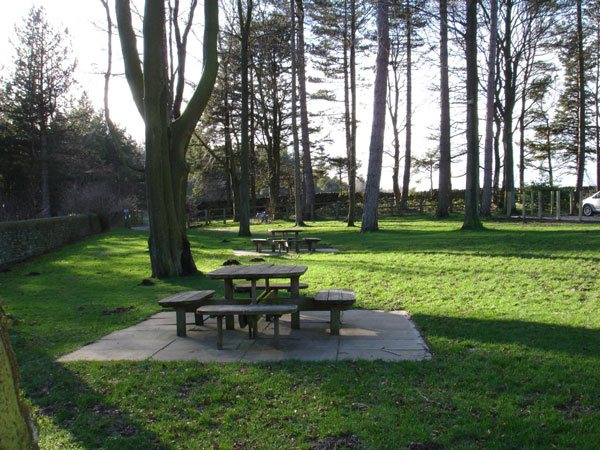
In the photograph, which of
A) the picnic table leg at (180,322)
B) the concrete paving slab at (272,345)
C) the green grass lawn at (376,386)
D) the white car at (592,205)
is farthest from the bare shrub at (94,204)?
the white car at (592,205)

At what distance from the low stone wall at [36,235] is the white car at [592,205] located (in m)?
25.5

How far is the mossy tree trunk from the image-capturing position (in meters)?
10.2

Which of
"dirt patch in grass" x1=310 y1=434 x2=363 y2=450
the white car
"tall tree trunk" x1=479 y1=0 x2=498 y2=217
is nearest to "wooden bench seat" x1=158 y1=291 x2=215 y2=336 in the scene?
"dirt patch in grass" x1=310 y1=434 x2=363 y2=450

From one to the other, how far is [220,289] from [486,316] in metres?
5.17

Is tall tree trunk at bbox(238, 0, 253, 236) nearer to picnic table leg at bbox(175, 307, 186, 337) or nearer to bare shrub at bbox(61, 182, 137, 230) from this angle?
bare shrub at bbox(61, 182, 137, 230)

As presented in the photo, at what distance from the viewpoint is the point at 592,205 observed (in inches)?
895

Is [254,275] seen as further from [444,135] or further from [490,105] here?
[444,135]

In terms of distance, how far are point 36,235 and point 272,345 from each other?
17.7m

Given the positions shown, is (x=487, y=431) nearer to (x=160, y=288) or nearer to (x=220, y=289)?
(x=220, y=289)

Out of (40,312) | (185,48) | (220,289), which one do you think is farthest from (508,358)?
(185,48)

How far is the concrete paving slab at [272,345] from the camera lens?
16.1 feet

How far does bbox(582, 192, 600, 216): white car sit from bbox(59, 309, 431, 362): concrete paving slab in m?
20.4

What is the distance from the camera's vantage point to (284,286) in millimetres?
7305

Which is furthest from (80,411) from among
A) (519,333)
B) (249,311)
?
(519,333)
